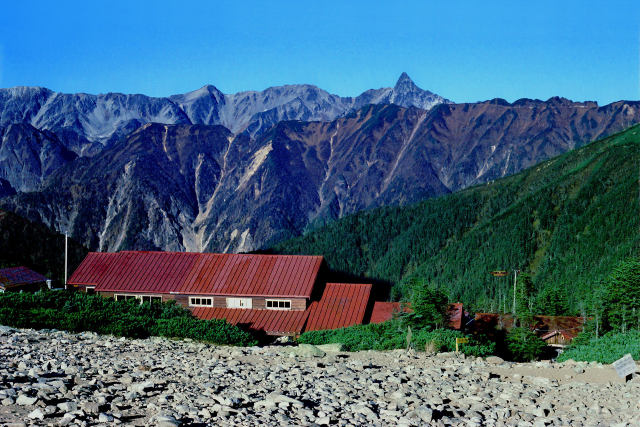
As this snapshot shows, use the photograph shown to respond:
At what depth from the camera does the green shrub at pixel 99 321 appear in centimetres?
2570

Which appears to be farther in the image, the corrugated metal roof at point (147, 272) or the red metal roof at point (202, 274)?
the corrugated metal roof at point (147, 272)

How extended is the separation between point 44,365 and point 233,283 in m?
30.5

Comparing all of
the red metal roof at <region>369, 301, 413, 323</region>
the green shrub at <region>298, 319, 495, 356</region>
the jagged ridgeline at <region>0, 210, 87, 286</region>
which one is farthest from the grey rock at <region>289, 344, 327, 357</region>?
the jagged ridgeline at <region>0, 210, 87, 286</region>

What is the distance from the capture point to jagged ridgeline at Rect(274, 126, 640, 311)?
135 meters

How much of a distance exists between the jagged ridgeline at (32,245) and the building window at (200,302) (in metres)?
53.2

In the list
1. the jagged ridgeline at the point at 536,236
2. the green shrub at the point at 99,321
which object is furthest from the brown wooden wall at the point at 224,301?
the jagged ridgeline at the point at 536,236

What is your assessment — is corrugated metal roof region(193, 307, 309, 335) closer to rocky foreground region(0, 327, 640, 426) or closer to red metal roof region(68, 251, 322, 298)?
red metal roof region(68, 251, 322, 298)

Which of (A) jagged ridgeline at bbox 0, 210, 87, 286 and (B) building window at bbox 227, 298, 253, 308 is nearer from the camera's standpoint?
(B) building window at bbox 227, 298, 253, 308

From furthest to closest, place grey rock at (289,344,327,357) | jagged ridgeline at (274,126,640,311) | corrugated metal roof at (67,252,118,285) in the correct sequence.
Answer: jagged ridgeline at (274,126,640,311)
corrugated metal roof at (67,252,118,285)
grey rock at (289,344,327,357)

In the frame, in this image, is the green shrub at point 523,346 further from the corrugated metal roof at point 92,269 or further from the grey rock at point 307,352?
the corrugated metal roof at point 92,269

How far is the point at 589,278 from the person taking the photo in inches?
4761

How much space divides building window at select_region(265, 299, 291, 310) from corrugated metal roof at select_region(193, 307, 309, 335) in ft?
1.23

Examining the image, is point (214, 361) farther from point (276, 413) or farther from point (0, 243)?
point (0, 243)

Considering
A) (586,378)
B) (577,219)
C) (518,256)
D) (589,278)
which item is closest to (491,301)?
(589,278)
